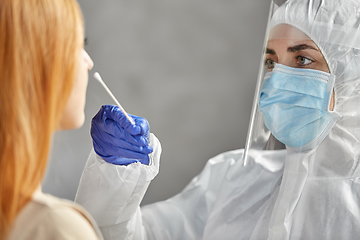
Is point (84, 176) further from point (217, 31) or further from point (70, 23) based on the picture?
point (217, 31)

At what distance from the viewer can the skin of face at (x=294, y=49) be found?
1.00 meters

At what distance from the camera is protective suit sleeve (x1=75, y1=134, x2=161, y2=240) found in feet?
3.30

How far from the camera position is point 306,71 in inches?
39.7

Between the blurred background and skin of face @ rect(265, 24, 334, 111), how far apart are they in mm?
726

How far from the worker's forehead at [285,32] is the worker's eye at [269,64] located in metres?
0.08

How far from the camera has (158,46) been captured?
1.81 m

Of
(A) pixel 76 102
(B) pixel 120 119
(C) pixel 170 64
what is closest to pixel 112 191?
(B) pixel 120 119

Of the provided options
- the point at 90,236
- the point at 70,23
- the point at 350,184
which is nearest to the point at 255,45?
the point at 350,184

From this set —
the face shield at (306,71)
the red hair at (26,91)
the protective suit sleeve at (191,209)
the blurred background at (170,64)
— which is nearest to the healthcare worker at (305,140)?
the face shield at (306,71)

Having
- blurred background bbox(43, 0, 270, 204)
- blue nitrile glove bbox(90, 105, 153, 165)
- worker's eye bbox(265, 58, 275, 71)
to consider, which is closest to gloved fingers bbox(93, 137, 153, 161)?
blue nitrile glove bbox(90, 105, 153, 165)

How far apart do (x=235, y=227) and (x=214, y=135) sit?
31.4 inches

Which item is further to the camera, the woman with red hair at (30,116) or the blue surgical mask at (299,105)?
the blue surgical mask at (299,105)

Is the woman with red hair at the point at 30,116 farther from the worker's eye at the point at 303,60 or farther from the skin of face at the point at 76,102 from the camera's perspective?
the worker's eye at the point at 303,60

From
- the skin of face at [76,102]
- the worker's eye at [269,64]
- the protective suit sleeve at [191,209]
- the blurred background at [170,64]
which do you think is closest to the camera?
the skin of face at [76,102]
